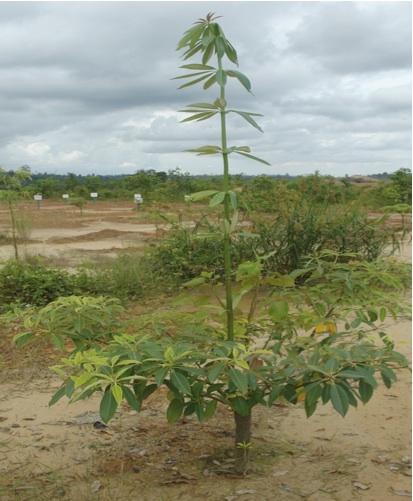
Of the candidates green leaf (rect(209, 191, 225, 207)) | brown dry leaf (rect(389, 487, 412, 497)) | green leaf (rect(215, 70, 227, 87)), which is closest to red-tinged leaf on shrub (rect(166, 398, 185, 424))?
green leaf (rect(209, 191, 225, 207))

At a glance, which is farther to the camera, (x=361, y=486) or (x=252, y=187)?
(x=252, y=187)

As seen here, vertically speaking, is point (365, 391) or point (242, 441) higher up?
point (365, 391)

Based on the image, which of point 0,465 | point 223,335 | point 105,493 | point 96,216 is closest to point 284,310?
point 223,335

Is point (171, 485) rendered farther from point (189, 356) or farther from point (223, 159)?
point (223, 159)

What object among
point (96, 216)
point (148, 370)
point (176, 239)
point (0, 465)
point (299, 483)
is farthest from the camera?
point (96, 216)

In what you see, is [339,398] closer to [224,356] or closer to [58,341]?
[224,356]

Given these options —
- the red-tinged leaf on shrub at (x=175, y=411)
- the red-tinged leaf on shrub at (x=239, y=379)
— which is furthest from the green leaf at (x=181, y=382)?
the red-tinged leaf on shrub at (x=175, y=411)

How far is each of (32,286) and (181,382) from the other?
4323 millimetres

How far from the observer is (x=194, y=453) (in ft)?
9.66

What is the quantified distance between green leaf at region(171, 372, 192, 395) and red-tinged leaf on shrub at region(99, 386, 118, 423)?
190 millimetres

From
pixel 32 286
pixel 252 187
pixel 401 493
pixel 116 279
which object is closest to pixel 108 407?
pixel 401 493

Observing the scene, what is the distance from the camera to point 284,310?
2.46 m

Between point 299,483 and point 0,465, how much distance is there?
1.34 m

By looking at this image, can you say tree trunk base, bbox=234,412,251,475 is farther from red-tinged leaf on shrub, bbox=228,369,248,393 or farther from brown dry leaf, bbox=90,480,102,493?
red-tinged leaf on shrub, bbox=228,369,248,393
